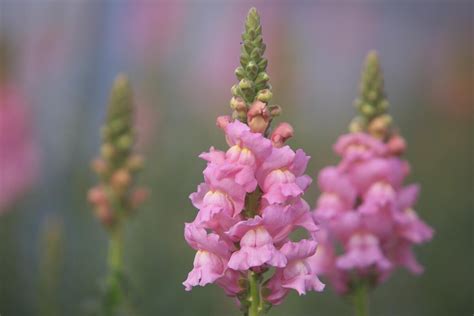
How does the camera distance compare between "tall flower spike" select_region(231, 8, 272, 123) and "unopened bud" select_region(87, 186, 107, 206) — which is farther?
"unopened bud" select_region(87, 186, 107, 206)

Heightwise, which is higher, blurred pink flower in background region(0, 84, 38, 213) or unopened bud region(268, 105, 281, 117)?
blurred pink flower in background region(0, 84, 38, 213)

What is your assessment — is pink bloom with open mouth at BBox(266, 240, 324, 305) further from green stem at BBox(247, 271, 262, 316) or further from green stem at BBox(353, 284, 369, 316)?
green stem at BBox(353, 284, 369, 316)

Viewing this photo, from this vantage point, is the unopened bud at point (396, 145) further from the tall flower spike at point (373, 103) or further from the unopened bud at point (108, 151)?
the unopened bud at point (108, 151)

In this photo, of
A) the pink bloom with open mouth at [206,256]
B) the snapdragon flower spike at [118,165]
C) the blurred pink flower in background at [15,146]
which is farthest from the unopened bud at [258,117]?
the blurred pink flower in background at [15,146]

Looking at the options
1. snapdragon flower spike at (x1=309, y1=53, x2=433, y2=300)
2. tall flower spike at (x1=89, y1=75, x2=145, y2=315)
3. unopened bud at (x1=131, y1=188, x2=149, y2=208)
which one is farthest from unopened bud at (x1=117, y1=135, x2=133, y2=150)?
snapdragon flower spike at (x1=309, y1=53, x2=433, y2=300)

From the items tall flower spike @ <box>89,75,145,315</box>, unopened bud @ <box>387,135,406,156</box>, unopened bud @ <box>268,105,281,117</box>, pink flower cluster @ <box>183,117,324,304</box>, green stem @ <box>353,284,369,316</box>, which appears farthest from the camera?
tall flower spike @ <box>89,75,145,315</box>

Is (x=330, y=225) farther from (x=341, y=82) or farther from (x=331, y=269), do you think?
(x=341, y=82)

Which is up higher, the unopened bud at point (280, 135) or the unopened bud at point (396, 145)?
the unopened bud at point (396, 145)
